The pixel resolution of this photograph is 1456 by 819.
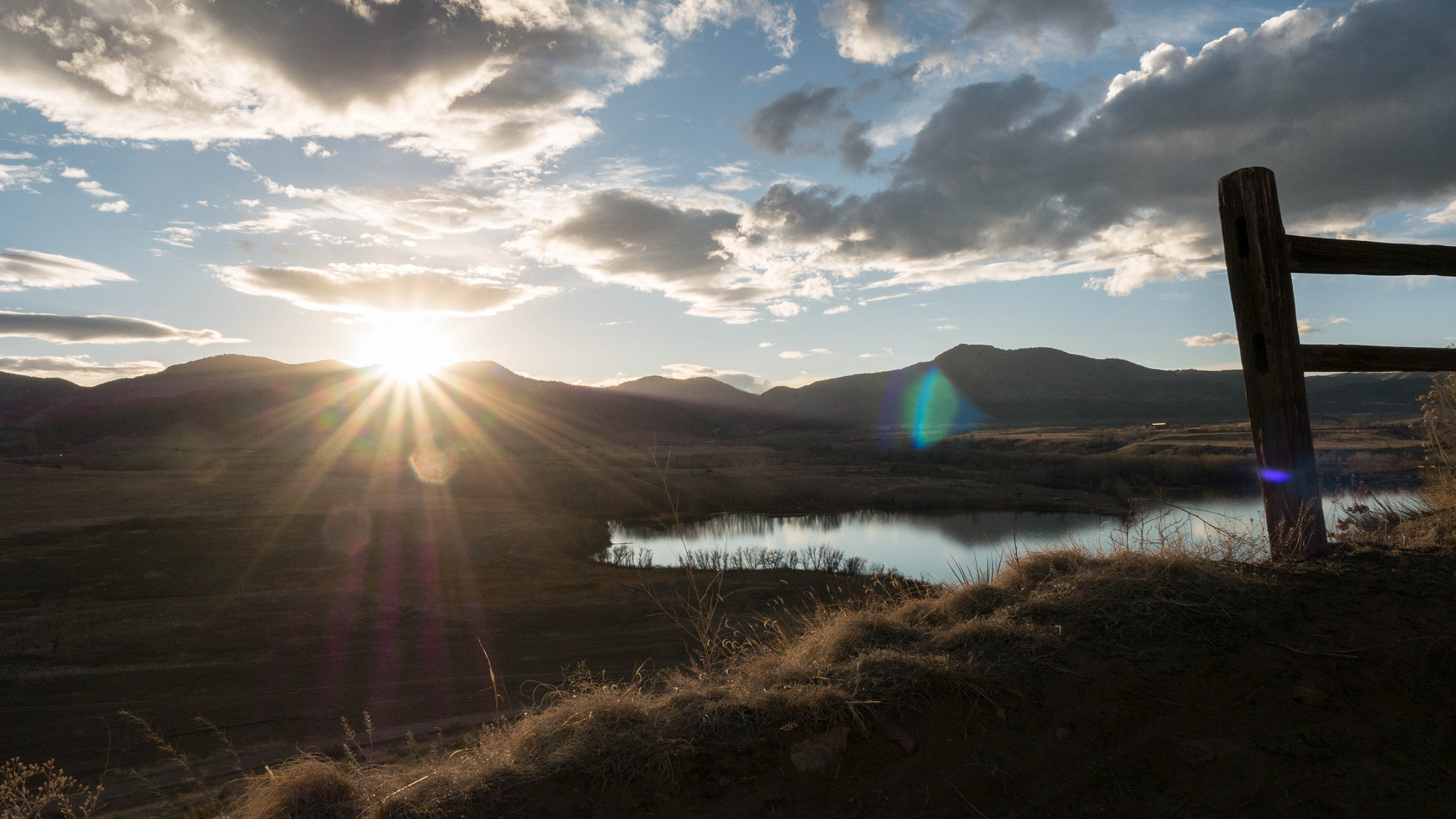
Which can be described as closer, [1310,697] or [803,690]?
[1310,697]

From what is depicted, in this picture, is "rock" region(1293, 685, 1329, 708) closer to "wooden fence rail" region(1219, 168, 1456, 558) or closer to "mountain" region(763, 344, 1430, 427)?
"wooden fence rail" region(1219, 168, 1456, 558)

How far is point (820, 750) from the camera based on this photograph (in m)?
3.13

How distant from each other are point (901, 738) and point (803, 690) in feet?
1.63

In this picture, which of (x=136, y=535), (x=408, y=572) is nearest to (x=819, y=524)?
(x=408, y=572)

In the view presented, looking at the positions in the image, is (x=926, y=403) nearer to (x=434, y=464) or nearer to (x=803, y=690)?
(x=434, y=464)

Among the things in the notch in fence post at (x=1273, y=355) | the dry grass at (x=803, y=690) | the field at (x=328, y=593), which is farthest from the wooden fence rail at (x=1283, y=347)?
the field at (x=328, y=593)

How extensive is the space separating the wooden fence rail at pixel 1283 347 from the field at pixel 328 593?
2.54 feet

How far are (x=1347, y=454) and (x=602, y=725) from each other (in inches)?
1590

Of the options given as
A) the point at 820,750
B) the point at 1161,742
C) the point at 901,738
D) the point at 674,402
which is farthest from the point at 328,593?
the point at 674,402

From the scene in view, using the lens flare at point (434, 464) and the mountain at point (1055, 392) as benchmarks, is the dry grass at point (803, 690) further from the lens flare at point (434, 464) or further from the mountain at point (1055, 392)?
the mountain at point (1055, 392)

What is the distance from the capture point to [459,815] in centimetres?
303

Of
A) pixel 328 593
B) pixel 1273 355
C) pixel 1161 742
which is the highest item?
pixel 1273 355

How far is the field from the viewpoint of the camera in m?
8.98

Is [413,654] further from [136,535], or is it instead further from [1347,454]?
[1347,454]
